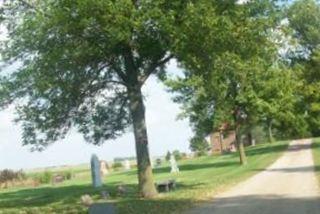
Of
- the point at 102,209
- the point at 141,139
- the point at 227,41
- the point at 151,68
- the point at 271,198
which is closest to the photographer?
the point at 102,209

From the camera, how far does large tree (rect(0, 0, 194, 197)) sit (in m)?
22.5

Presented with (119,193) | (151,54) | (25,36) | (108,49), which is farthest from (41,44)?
(119,193)

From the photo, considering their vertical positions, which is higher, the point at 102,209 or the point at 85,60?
the point at 85,60

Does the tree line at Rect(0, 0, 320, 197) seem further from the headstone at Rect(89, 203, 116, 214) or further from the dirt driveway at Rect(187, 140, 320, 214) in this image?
the headstone at Rect(89, 203, 116, 214)

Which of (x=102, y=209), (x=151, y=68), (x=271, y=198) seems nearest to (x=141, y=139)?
(x=151, y=68)

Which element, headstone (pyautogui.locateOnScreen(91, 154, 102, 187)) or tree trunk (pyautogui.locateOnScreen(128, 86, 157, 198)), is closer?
tree trunk (pyautogui.locateOnScreen(128, 86, 157, 198))

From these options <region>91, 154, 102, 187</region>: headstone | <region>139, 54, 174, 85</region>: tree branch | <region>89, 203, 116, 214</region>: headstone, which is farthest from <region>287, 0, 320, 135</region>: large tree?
<region>89, 203, 116, 214</region>: headstone

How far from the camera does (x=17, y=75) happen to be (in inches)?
983

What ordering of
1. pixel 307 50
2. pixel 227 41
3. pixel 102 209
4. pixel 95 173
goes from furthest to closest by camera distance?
pixel 307 50 < pixel 95 173 < pixel 227 41 < pixel 102 209

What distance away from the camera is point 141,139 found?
2636cm

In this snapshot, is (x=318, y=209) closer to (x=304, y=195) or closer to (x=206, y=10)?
(x=304, y=195)

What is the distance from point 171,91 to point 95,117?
22801mm

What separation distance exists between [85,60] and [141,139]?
141 inches

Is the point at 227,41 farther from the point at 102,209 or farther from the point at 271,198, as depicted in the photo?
the point at 102,209
